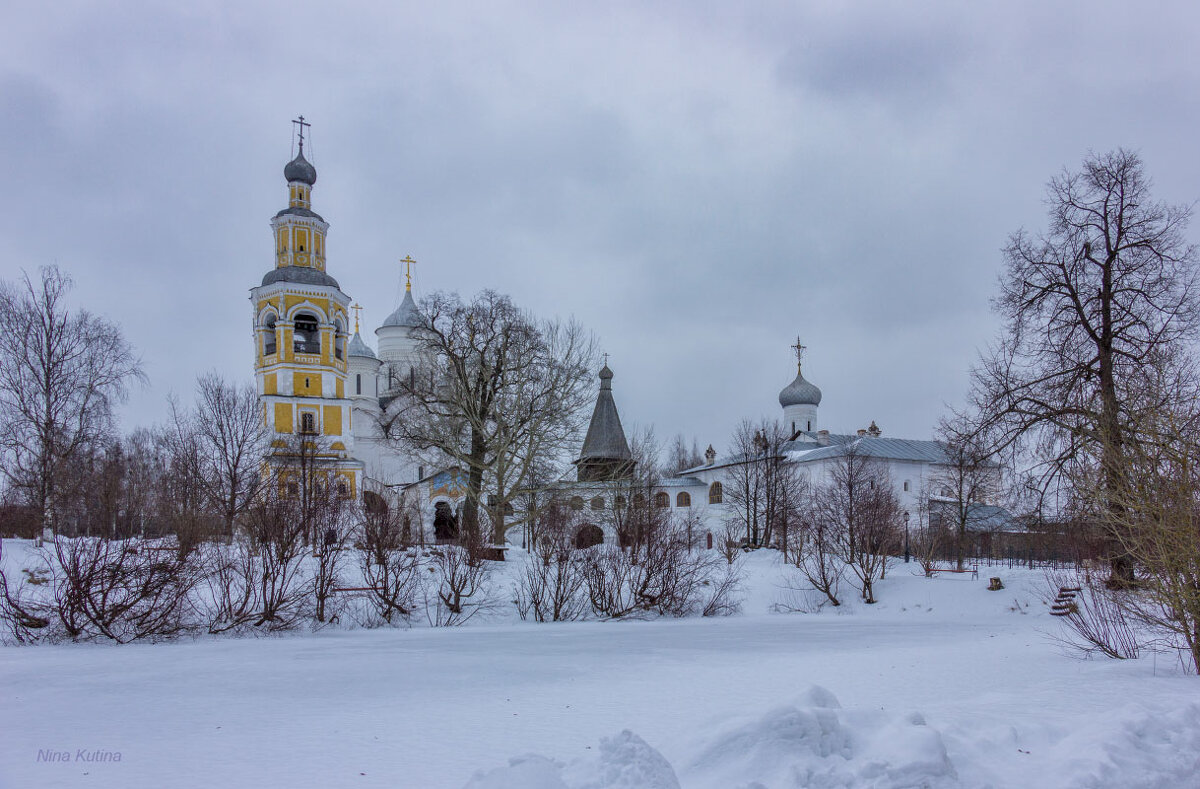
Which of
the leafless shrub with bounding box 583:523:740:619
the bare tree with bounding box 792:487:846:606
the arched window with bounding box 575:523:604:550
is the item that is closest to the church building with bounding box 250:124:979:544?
the bare tree with bounding box 792:487:846:606

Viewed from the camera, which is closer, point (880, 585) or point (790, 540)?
point (880, 585)

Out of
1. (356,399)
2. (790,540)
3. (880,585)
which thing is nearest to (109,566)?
(880,585)

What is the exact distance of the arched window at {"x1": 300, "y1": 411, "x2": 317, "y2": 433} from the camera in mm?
37338

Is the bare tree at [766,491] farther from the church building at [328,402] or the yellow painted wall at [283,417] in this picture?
the yellow painted wall at [283,417]

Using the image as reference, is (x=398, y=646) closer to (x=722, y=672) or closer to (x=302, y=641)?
(x=302, y=641)

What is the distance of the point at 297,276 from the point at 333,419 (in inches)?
281

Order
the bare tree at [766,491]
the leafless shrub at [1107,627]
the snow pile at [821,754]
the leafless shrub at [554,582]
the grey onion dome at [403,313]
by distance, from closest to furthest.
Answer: the snow pile at [821,754] → the leafless shrub at [1107,627] → the leafless shrub at [554,582] → the bare tree at [766,491] → the grey onion dome at [403,313]

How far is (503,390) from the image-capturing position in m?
24.0

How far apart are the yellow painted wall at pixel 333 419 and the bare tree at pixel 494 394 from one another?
15.3m

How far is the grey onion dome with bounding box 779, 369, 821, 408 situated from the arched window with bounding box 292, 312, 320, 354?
96.8ft

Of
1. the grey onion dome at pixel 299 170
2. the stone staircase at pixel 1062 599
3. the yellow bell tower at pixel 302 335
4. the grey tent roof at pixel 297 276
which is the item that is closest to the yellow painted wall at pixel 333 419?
the yellow bell tower at pixel 302 335

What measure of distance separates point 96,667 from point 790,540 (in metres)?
26.7

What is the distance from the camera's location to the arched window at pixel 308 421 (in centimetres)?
3734

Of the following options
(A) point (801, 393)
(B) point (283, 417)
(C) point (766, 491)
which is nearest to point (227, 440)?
(B) point (283, 417)
